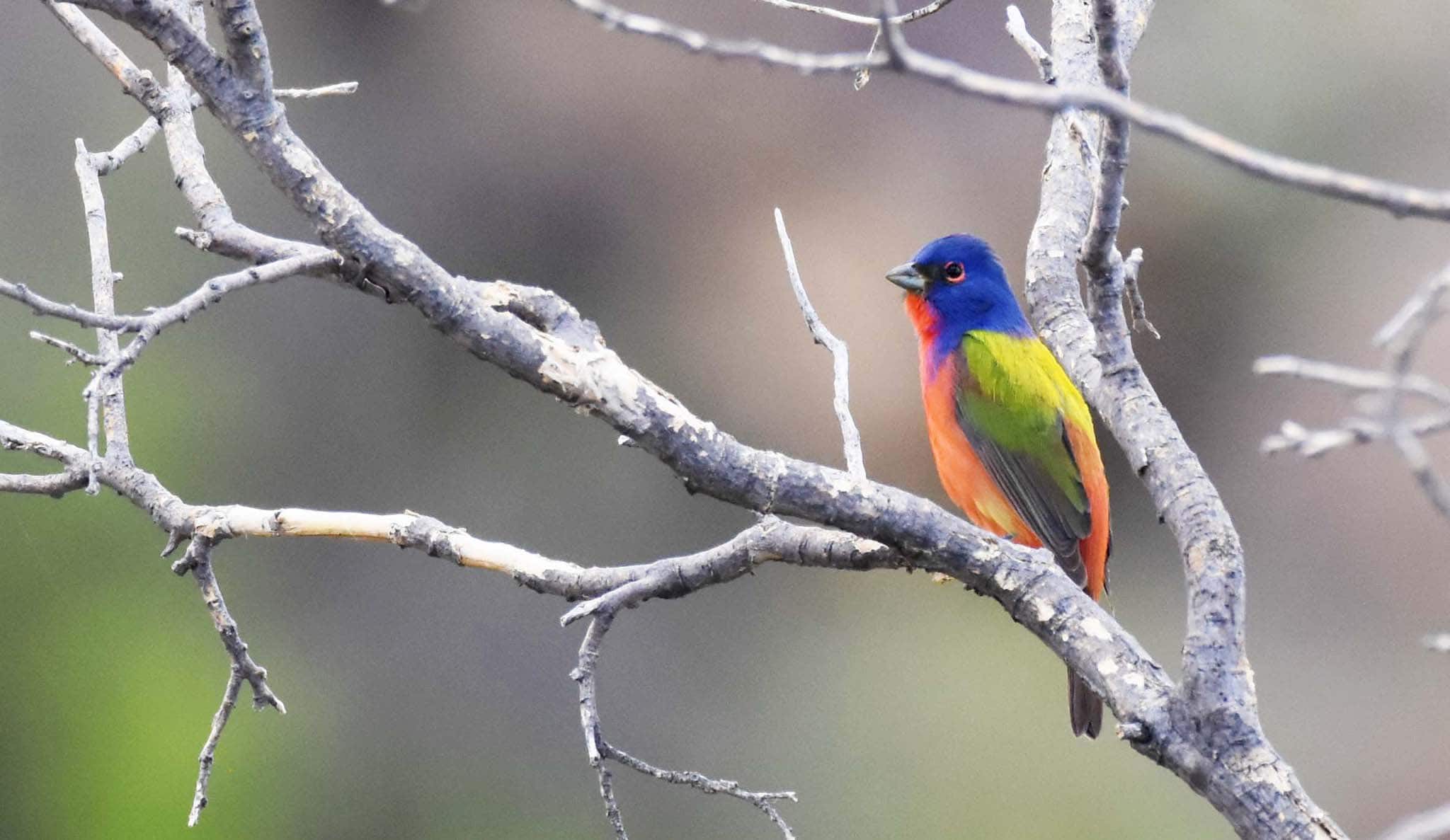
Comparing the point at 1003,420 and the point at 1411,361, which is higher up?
the point at 1003,420

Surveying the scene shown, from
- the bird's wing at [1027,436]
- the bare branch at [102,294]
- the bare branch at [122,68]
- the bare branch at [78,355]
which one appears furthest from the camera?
the bird's wing at [1027,436]

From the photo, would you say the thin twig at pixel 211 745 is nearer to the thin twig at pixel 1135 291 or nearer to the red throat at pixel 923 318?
the thin twig at pixel 1135 291

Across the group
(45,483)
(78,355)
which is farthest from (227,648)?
(78,355)

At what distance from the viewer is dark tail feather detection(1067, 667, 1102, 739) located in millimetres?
4316

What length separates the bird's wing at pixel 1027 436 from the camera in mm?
4531

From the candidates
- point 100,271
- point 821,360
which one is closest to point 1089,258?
point 100,271

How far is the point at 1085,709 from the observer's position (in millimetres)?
4355

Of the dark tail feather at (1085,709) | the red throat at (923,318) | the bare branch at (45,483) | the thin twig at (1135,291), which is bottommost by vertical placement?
the bare branch at (45,483)

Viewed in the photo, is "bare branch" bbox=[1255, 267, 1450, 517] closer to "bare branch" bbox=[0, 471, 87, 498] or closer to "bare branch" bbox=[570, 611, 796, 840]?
"bare branch" bbox=[570, 611, 796, 840]

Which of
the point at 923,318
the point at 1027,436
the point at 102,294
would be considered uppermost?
the point at 923,318

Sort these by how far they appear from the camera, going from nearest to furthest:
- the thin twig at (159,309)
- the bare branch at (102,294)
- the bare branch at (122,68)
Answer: the thin twig at (159,309), the bare branch at (102,294), the bare branch at (122,68)

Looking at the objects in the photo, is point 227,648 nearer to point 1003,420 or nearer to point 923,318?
point 1003,420

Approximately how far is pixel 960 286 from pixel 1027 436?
2.00 feet

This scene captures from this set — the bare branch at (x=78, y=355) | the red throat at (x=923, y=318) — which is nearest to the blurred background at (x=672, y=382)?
the red throat at (x=923, y=318)
